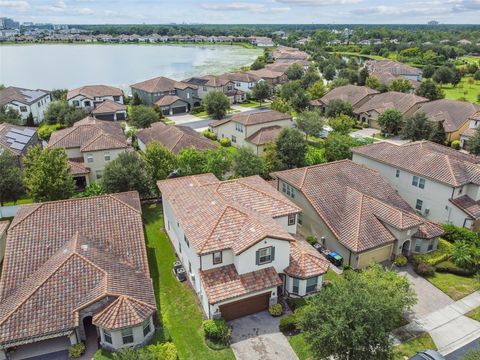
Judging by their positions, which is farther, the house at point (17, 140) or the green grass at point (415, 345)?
the house at point (17, 140)

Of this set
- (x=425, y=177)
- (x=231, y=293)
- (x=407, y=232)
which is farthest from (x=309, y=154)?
(x=231, y=293)

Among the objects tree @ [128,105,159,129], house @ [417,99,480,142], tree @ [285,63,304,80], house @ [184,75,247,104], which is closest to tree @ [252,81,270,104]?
house @ [184,75,247,104]

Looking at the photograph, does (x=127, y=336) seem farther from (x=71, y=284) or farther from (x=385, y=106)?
(x=385, y=106)

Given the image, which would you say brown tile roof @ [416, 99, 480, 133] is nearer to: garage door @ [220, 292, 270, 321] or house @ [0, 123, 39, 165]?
garage door @ [220, 292, 270, 321]

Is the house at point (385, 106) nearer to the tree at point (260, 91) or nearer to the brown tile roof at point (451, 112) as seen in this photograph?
the brown tile roof at point (451, 112)

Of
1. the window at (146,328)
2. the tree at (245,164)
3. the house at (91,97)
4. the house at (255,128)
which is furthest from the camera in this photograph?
the house at (91,97)

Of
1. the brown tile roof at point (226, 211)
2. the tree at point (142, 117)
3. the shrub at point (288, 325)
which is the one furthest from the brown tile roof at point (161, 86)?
the shrub at point (288, 325)

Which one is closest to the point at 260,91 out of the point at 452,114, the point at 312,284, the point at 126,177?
the point at 452,114
